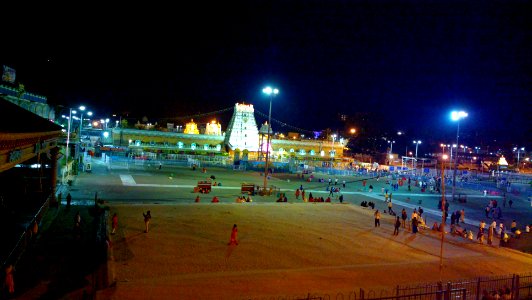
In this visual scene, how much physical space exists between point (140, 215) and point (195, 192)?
10784 millimetres

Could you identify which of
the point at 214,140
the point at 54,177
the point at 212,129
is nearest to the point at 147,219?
the point at 54,177

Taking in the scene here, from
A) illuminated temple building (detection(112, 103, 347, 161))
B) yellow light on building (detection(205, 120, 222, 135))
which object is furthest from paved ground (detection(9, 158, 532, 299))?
yellow light on building (detection(205, 120, 222, 135))

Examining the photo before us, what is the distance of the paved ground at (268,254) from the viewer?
9883 mm

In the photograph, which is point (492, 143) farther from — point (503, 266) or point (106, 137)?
point (503, 266)

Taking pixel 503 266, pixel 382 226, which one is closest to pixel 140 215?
pixel 382 226

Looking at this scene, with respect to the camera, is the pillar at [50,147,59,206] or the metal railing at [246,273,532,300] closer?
the metal railing at [246,273,532,300]

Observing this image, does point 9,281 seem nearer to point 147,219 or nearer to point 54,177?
point 147,219

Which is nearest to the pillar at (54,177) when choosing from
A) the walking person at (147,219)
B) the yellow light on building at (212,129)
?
the walking person at (147,219)

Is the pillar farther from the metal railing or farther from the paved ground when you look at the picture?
the metal railing

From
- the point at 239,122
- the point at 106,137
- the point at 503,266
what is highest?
the point at 239,122

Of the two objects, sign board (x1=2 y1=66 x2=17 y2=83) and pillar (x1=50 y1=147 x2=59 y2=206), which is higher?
sign board (x1=2 y1=66 x2=17 y2=83)

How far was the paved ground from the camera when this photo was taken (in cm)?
988

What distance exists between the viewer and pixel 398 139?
127375 millimetres

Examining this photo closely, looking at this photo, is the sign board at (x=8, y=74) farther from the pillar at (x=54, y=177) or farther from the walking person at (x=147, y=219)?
the walking person at (x=147, y=219)
